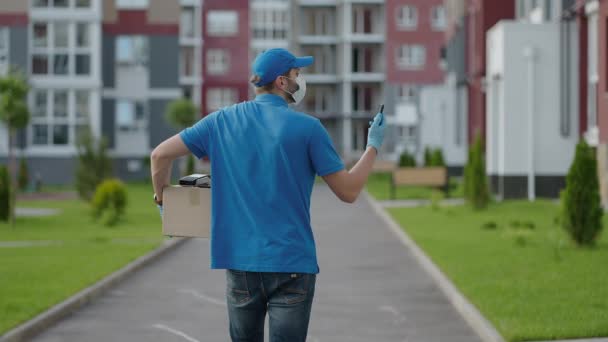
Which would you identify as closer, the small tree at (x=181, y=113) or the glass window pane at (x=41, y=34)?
the glass window pane at (x=41, y=34)

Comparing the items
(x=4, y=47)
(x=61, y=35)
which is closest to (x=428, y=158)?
(x=61, y=35)

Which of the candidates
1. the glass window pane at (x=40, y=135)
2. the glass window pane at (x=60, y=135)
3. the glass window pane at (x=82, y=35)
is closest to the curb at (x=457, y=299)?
the glass window pane at (x=60, y=135)

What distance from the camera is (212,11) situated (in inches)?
2859

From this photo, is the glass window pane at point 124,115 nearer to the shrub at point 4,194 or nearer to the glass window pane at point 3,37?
the glass window pane at point 3,37

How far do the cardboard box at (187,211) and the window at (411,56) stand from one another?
2856 inches

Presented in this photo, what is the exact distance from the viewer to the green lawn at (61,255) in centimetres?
1098

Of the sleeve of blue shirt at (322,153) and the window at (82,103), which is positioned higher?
the window at (82,103)

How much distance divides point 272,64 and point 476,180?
20633 millimetres

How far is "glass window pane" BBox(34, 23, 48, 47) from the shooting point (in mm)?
49500

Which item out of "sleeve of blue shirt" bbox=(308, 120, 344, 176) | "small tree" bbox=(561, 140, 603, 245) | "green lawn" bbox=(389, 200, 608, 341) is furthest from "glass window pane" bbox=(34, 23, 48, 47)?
"sleeve of blue shirt" bbox=(308, 120, 344, 176)

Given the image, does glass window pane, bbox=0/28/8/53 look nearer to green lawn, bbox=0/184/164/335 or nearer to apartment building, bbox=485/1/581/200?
green lawn, bbox=0/184/164/335

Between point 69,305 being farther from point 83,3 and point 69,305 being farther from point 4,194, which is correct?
point 83,3

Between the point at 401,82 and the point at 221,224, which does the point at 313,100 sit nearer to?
the point at 401,82

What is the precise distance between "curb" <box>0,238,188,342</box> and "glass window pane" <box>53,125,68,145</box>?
34558 millimetres
